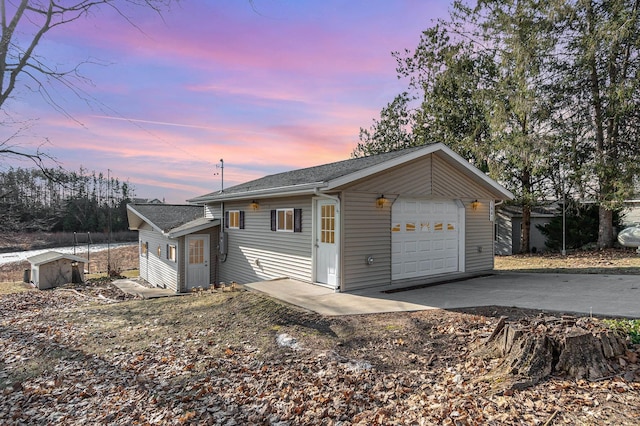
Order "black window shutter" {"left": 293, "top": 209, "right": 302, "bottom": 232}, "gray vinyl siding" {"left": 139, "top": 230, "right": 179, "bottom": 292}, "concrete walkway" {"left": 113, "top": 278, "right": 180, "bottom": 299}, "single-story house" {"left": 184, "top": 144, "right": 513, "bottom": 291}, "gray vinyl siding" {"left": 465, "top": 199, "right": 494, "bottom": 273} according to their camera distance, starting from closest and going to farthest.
Answer: "single-story house" {"left": 184, "top": 144, "right": 513, "bottom": 291}
"black window shutter" {"left": 293, "top": 209, "right": 302, "bottom": 232}
"gray vinyl siding" {"left": 465, "top": 199, "right": 494, "bottom": 273}
"concrete walkway" {"left": 113, "top": 278, "right": 180, "bottom": 299}
"gray vinyl siding" {"left": 139, "top": 230, "right": 179, "bottom": 292}

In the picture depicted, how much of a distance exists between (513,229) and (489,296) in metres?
13.4

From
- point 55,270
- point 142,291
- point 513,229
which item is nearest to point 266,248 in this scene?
point 142,291

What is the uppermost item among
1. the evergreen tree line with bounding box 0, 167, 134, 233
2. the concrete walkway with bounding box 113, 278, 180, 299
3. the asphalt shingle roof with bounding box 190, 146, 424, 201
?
the asphalt shingle roof with bounding box 190, 146, 424, 201

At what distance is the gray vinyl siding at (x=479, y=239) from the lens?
1116cm

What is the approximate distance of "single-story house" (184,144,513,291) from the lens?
27.7 feet

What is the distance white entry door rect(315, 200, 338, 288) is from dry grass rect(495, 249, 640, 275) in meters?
7.43

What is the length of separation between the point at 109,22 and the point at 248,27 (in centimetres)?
259

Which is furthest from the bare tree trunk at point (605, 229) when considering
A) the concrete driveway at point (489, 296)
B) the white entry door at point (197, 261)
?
the white entry door at point (197, 261)

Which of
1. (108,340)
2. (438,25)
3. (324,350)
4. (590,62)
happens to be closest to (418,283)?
(324,350)

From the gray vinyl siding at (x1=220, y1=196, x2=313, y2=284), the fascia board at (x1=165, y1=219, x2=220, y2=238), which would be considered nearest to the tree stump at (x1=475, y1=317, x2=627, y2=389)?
the gray vinyl siding at (x1=220, y1=196, x2=313, y2=284)

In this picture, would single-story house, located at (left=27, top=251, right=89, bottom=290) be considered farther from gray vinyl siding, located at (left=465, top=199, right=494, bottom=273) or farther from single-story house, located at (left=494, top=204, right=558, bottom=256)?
single-story house, located at (left=494, top=204, right=558, bottom=256)

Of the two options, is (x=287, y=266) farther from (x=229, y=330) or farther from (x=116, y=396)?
(x=116, y=396)

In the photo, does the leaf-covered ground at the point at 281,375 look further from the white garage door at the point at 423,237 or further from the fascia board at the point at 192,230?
the fascia board at the point at 192,230

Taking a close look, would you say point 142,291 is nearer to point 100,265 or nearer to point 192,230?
point 192,230
